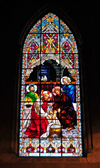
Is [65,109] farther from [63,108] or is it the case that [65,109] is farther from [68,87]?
[68,87]

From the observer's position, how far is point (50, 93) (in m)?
10.5

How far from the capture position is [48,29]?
37.4ft

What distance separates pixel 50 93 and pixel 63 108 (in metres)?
0.59

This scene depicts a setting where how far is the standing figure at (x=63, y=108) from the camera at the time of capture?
404 inches

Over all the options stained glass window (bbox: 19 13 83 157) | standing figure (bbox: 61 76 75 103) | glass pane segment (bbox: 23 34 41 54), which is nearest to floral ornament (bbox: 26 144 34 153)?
stained glass window (bbox: 19 13 83 157)

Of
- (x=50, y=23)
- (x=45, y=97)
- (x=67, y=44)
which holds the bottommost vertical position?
(x=45, y=97)

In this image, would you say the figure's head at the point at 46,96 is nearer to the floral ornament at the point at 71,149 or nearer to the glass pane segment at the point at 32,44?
the glass pane segment at the point at 32,44

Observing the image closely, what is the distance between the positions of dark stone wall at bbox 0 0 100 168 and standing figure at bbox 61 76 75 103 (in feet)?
1.61

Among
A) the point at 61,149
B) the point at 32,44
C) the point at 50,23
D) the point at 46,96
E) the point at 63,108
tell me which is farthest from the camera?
the point at 50,23

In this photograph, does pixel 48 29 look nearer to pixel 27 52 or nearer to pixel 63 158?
pixel 27 52

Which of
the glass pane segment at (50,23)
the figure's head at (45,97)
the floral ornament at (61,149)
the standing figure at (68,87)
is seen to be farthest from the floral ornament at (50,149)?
the glass pane segment at (50,23)
